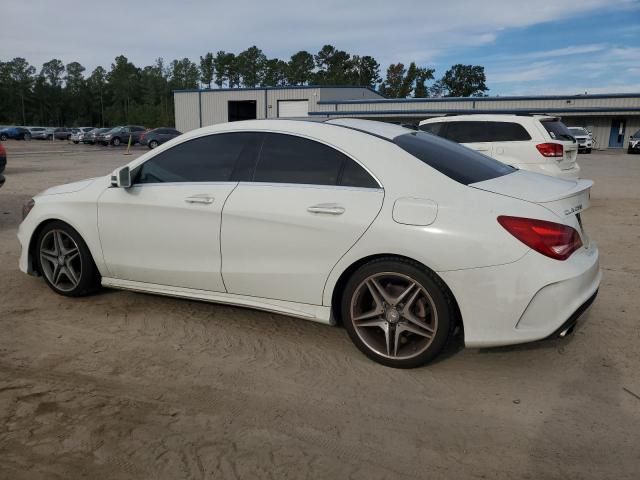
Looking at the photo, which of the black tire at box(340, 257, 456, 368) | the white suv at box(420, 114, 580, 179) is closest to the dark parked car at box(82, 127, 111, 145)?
the white suv at box(420, 114, 580, 179)

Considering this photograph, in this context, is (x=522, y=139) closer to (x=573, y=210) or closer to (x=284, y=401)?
(x=573, y=210)

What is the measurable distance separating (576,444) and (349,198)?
73.0 inches

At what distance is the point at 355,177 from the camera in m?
3.49

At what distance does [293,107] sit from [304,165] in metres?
43.4

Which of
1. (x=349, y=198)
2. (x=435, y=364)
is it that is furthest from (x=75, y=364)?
(x=435, y=364)

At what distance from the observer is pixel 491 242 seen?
3016 mm

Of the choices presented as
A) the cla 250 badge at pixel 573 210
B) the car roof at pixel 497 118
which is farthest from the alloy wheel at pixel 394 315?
the car roof at pixel 497 118

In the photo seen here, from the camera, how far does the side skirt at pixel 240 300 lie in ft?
11.7

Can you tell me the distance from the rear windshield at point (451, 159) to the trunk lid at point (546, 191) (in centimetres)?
10

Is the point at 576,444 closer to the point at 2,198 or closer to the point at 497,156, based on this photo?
the point at 497,156

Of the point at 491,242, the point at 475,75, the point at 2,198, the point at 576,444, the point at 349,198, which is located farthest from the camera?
the point at 475,75

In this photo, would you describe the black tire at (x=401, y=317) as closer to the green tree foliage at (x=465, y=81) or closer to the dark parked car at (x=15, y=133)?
the dark parked car at (x=15, y=133)

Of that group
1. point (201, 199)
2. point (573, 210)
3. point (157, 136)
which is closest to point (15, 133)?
point (157, 136)

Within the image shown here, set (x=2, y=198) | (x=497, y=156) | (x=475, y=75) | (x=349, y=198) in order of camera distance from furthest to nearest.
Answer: (x=475, y=75) < (x=2, y=198) < (x=497, y=156) < (x=349, y=198)
